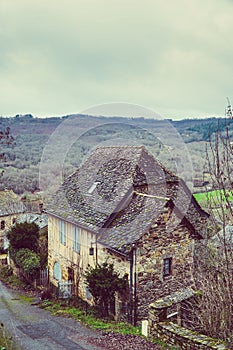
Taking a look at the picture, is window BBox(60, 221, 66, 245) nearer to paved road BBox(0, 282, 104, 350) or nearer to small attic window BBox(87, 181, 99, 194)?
small attic window BBox(87, 181, 99, 194)

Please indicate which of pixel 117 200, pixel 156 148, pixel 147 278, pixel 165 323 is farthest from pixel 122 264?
pixel 156 148

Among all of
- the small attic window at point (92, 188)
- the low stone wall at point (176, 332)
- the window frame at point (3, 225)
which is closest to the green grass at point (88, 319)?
the low stone wall at point (176, 332)

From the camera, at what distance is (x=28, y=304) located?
16109mm

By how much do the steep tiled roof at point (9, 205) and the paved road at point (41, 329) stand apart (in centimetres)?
1972

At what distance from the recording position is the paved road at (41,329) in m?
10.8

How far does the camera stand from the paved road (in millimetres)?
10789

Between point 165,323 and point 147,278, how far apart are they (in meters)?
3.79

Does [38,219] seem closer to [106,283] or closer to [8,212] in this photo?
[8,212]

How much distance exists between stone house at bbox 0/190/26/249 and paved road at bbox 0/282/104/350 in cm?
1948

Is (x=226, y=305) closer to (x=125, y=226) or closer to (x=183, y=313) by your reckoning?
(x=183, y=313)

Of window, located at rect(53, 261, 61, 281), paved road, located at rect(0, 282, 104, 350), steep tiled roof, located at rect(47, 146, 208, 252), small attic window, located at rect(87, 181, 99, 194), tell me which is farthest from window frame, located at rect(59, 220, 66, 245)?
paved road, located at rect(0, 282, 104, 350)

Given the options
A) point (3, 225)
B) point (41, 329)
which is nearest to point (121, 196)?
point (41, 329)

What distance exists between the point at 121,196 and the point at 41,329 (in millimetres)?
5528

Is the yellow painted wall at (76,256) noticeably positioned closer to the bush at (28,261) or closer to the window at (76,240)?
the window at (76,240)
